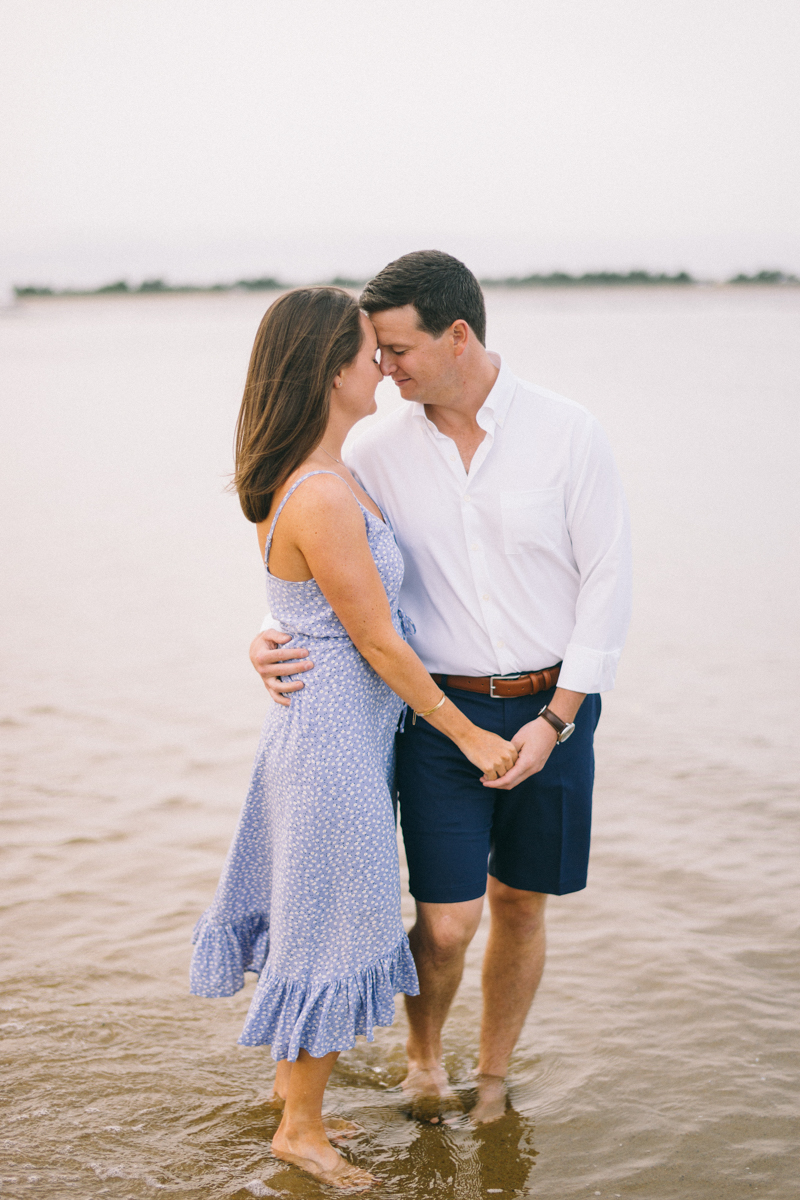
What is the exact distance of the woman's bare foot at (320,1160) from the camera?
2477mm

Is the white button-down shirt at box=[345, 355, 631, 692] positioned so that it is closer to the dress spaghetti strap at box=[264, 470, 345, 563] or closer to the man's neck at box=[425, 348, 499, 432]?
the man's neck at box=[425, 348, 499, 432]

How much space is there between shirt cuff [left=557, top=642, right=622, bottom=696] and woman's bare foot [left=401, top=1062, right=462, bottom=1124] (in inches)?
45.8

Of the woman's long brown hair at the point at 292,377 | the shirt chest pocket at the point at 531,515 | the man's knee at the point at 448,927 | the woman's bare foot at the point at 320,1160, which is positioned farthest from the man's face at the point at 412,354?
the woman's bare foot at the point at 320,1160

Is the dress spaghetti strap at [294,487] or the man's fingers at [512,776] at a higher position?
the dress spaghetti strap at [294,487]

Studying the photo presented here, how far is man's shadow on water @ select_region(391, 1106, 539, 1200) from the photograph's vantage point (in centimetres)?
252

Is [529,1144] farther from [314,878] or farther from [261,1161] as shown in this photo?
[314,878]

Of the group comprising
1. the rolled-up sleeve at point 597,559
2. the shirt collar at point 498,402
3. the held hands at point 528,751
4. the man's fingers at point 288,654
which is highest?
the shirt collar at point 498,402

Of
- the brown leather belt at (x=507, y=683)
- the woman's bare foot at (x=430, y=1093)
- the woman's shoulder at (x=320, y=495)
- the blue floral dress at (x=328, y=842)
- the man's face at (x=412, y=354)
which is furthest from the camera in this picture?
the woman's bare foot at (x=430, y=1093)

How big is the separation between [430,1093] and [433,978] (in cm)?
39

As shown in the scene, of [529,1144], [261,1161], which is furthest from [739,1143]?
[261,1161]

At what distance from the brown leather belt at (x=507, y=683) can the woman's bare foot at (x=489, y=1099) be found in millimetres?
1111

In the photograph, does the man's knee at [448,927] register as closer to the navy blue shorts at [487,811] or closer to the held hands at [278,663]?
the navy blue shorts at [487,811]

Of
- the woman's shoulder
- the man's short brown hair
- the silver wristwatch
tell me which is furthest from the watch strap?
the man's short brown hair

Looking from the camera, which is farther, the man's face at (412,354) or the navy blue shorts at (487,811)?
the navy blue shorts at (487,811)
